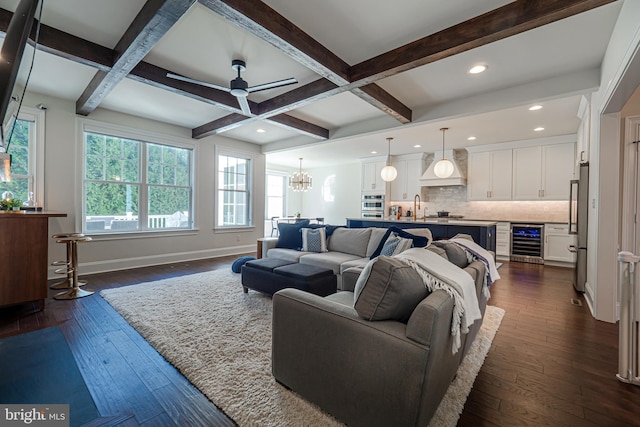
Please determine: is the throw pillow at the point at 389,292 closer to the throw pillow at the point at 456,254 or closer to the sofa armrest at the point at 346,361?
the sofa armrest at the point at 346,361

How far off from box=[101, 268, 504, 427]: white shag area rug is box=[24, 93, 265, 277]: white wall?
1.53 meters

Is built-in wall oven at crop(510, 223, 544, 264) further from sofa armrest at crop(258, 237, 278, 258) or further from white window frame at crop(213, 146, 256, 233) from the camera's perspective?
white window frame at crop(213, 146, 256, 233)

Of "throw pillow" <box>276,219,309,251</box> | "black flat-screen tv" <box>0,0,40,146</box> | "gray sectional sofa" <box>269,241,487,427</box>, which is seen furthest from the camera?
"throw pillow" <box>276,219,309,251</box>

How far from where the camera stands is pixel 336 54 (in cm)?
300

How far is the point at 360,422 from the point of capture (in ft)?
4.64

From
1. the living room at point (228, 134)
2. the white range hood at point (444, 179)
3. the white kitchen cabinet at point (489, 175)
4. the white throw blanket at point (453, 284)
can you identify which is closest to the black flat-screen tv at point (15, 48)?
the living room at point (228, 134)

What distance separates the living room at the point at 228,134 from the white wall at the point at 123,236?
0.06 ft

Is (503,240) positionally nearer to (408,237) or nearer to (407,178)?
(407,178)

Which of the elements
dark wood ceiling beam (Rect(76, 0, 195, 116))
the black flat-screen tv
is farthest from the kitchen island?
the black flat-screen tv

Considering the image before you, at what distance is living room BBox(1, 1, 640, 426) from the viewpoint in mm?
2646

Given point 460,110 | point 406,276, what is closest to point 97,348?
point 406,276

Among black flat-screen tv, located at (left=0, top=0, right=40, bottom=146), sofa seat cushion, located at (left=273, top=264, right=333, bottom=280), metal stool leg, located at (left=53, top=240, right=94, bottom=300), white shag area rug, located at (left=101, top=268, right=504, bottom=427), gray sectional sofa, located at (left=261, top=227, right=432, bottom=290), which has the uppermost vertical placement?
black flat-screen tv, located at (left=0, top=0, right=40, bottom=146)

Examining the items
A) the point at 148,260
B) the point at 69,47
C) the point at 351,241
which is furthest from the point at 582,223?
the point at 148,260

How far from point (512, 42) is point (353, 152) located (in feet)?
17.4
